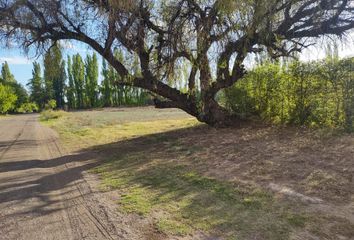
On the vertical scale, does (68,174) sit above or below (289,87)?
below

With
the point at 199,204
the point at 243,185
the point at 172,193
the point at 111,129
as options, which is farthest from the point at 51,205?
the point at 111,129

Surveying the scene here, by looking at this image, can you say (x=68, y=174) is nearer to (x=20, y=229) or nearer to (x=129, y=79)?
(x=20, y=229)

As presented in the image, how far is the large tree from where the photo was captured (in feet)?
32.4

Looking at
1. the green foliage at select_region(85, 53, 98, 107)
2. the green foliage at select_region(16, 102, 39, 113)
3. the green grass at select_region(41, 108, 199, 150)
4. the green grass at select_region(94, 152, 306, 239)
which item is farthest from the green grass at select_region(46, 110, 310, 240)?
the green foliage at select_region(16, 102, 39, 113)

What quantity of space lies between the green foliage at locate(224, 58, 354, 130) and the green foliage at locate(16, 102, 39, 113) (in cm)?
7888

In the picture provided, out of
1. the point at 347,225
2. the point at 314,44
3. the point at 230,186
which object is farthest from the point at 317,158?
the point at 314,44

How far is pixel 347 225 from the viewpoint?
3883mm

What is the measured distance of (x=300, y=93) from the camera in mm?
10570

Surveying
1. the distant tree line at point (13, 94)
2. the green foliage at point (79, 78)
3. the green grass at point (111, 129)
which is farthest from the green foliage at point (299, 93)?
the distant tree line at point (13, 94)

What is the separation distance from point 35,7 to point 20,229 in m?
9.42

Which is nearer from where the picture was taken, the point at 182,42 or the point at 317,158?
the point at 317,158

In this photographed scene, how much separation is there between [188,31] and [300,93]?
4.01 metres

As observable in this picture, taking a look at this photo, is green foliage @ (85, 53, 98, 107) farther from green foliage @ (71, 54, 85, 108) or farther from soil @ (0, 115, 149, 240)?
soil @ (0, 115, 149, 240)

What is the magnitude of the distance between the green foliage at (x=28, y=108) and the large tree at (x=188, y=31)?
76294mm
